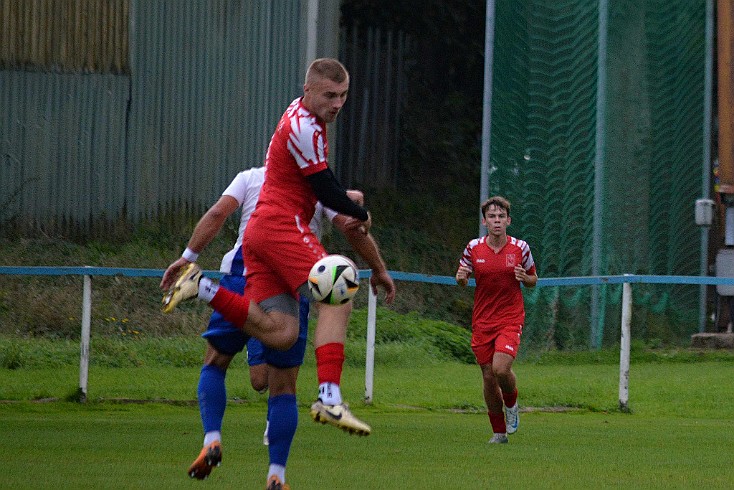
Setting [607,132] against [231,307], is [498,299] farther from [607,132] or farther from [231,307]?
[607,132]

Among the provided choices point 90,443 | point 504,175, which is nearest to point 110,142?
point 504,175

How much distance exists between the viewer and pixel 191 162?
790 inches

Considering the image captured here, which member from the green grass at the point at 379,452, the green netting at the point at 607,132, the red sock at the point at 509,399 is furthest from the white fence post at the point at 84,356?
the green netting at the point at 607,132

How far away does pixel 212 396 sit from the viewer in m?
7.15

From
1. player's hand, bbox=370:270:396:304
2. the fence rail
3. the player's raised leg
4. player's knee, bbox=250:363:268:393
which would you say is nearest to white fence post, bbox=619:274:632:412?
the fence rail

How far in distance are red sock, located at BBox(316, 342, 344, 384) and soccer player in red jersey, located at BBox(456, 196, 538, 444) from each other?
3902 millimetres

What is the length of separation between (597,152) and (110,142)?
6.74 meters

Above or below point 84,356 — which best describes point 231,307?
above

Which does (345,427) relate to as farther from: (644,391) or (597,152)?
(597,152)

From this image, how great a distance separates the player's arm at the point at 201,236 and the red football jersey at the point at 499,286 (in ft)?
10.6

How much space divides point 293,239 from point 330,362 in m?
0.64

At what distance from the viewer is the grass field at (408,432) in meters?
7.75

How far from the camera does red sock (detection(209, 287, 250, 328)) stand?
682cm

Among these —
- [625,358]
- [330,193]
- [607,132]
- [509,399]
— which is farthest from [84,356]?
[607,132]
